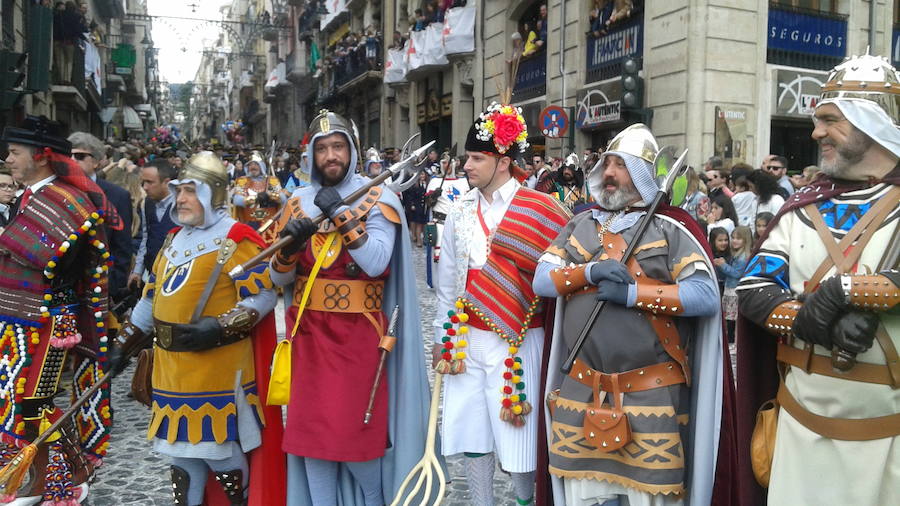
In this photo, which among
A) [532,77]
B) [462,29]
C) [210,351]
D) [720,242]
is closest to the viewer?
[210,351]

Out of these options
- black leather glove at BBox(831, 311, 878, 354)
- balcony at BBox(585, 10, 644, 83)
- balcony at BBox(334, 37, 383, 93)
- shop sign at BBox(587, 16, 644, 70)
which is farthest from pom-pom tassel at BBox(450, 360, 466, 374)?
balcony at BBox(334, 37, 383, 93)

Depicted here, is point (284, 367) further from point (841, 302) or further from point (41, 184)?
point (841, 302)

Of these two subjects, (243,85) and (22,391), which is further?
(243,85)

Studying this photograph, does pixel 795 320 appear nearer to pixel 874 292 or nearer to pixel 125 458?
pixel 874 292

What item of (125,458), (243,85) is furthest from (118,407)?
(243,85)

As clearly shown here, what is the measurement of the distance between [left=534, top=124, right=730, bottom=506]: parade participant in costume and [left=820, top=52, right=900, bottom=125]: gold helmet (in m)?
0.77

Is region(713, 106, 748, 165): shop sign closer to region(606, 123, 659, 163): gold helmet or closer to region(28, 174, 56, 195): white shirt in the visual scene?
region(606, 123, 659, 163): gold helmet

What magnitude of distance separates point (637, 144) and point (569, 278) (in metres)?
0.61

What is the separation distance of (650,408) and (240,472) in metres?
2.03

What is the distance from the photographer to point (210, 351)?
372 centimetres

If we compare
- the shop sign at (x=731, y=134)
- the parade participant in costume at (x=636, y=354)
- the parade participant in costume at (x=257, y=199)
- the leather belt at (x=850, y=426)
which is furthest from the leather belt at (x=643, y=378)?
the shop sign at (x=731, y=134)

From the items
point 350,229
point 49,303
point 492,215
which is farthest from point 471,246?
point 49,303

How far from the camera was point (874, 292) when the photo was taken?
232 cm

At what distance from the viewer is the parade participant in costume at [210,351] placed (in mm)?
3676
